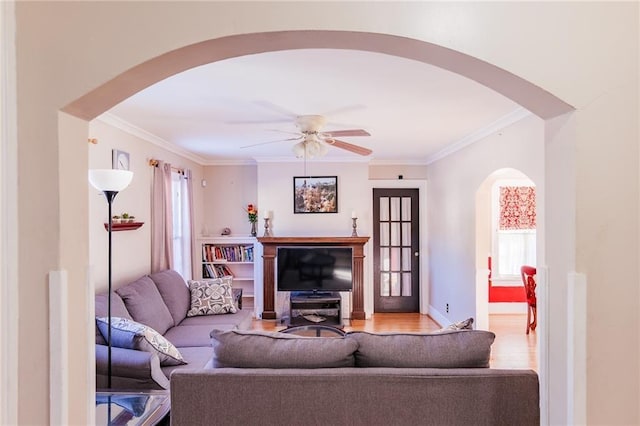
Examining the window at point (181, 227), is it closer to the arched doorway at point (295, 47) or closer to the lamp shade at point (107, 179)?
the lamp shade at point (107, 179)

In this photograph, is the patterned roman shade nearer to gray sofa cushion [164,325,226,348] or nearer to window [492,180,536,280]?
window [492,180,536,280]

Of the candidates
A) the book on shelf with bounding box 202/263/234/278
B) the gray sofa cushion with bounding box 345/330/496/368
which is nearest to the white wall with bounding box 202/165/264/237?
the book on shelf with bounding box 202/263/234/278

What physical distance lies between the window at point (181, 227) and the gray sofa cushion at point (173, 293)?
949 millimetres

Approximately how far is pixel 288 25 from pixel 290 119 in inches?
96.9

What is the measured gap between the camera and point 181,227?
17.6 ft

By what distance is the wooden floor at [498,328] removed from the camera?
4.20m

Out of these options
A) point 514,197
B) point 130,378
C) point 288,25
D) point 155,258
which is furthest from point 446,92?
point 514,197

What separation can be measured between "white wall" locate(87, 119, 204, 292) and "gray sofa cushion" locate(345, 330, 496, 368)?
2.10 meters

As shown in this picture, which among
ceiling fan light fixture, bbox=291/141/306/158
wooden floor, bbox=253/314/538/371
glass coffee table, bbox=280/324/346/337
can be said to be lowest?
wooden floor, bbox=253/314/538/371

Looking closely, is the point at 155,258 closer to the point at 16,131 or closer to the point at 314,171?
the point at 314,171

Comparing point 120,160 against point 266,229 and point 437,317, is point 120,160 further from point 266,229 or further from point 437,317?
point 437,317

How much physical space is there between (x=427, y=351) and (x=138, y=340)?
1820mm

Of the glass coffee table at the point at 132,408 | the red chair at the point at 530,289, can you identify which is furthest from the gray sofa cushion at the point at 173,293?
the red chair at the point at 530,289

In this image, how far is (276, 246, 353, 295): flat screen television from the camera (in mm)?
5820
